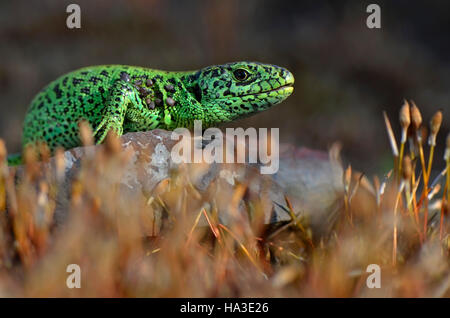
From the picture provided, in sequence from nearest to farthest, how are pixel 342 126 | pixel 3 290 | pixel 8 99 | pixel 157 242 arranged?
pixel 3 290, pixel 157 242, pixel 342 126, pixel 8 99

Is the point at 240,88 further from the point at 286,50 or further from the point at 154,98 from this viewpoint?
the point at 286,50

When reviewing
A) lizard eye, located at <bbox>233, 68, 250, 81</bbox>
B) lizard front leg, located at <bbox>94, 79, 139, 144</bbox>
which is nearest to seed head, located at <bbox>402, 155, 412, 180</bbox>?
lizard eye, located at <bbox>233, 68, 250, 81</bbox>

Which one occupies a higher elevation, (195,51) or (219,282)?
(195,51)

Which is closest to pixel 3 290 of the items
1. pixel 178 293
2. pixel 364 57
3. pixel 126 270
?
pixel 126 270

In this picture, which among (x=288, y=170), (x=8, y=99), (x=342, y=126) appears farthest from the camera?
(x=8, y=99)

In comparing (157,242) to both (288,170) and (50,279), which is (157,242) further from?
(288,170)
